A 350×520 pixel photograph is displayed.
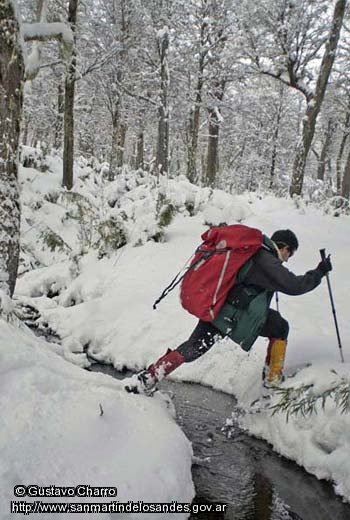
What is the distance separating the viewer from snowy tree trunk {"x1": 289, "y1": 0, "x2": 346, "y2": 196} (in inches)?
432

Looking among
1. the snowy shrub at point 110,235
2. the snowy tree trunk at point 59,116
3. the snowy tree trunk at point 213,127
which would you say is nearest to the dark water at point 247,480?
the snowy shrub at point 110,235

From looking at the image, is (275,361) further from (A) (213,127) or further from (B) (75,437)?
(A) (213,127)

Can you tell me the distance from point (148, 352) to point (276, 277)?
2.46 meters

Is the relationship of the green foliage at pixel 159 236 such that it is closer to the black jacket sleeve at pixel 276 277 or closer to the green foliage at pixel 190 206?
the green foliage at pixel 190 206

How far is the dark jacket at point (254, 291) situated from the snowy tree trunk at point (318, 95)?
316 inches

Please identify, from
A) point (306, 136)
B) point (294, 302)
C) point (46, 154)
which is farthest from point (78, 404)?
point (46, 154)

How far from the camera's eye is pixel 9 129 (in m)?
4.15

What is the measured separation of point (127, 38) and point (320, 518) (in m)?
17.8

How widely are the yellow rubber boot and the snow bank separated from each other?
106 cm

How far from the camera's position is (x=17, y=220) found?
445 centimetres

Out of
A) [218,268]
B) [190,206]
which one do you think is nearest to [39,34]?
[218,268]

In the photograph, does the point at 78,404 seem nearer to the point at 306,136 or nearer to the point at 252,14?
the point at 306,136

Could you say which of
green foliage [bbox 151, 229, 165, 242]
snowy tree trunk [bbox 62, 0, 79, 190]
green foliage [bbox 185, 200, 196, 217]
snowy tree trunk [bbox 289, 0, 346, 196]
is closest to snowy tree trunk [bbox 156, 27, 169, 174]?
snowy tree trunk [bbox 62, 0, 79, 190]

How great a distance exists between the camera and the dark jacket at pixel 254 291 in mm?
3656
